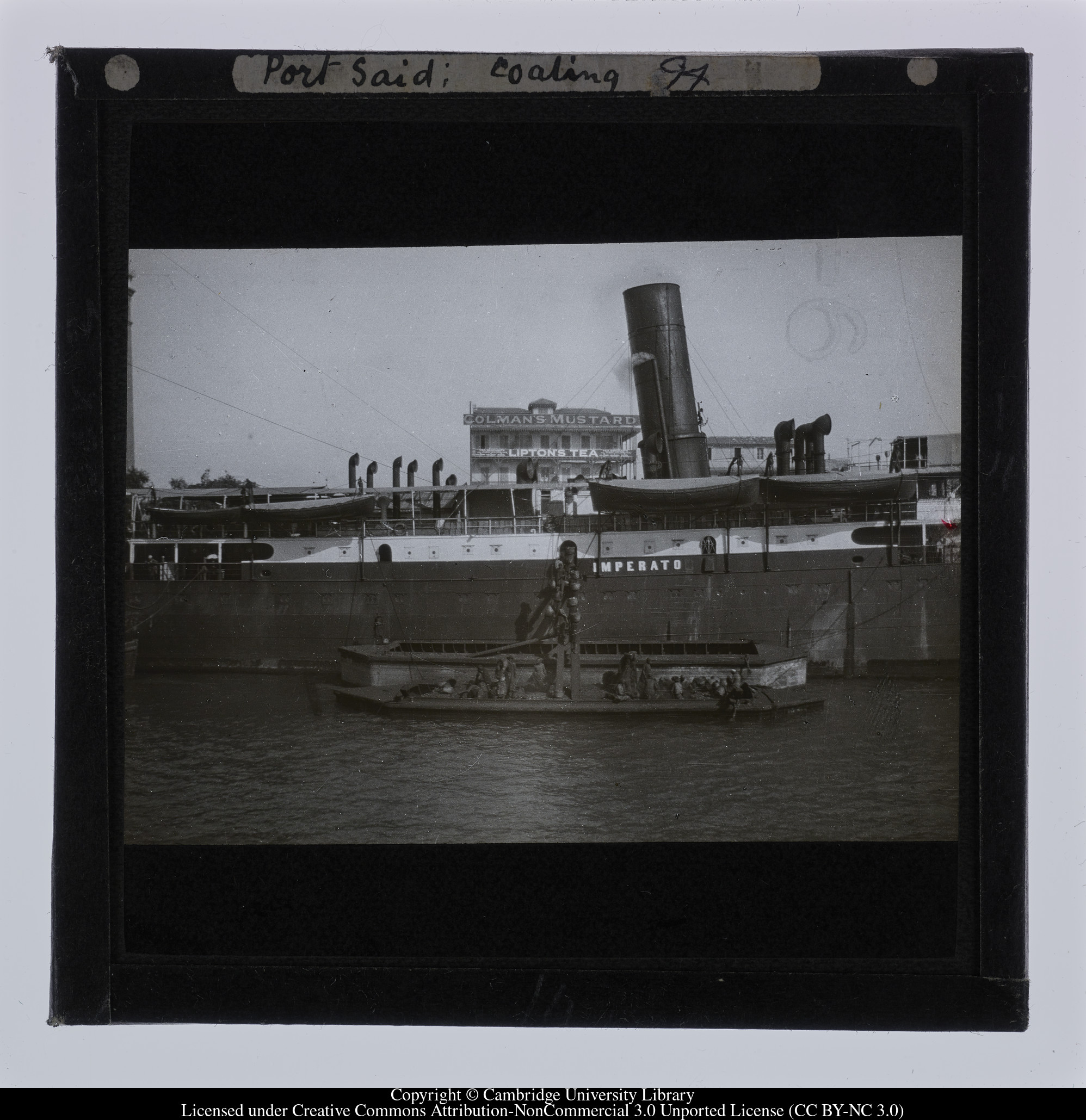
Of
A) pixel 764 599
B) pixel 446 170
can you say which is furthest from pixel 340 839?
pixel 446 170

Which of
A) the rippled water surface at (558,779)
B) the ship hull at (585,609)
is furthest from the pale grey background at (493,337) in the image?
the rippled water surface at (558,779)

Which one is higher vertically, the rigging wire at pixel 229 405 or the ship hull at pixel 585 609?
the rigging wire at pixel 229 405

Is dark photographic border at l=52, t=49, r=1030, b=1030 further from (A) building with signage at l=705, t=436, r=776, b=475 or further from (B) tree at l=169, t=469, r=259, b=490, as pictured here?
(A) building with signage at l=705, t=436, r=776, b=475

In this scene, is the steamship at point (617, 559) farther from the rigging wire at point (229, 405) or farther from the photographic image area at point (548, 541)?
the rigging wire at point (229, 405)

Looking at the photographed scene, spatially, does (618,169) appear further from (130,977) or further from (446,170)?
(130,977)
